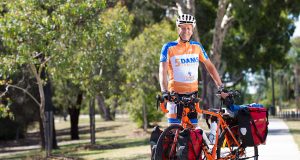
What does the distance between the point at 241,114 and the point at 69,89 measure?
73.3 feet

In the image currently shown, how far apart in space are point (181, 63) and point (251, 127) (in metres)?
1.29

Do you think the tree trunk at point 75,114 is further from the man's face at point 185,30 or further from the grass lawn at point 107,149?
the man's face at point 185,30

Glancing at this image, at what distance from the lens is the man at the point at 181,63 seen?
816cm

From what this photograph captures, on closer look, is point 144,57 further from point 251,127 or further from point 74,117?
point 251,127

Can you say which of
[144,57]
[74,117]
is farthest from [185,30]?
[74,117]

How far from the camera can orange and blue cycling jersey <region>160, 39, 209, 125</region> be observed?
26.8ft

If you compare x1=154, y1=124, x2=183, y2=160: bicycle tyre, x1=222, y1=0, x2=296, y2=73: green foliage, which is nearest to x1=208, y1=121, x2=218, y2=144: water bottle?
x1=154, y1=124, x2=183, y2=160: bicycle tyre

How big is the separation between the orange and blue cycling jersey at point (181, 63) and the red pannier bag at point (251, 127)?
0.78 m

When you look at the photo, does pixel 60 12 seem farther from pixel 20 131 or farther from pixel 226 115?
pixel 20 131

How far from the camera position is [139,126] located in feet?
128

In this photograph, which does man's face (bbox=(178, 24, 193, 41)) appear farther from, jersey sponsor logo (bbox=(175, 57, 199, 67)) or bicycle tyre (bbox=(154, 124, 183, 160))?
bicycle tyre (bbox=(154, 124, 183, 160))

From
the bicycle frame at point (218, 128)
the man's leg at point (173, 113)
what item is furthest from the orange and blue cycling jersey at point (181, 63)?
the bicycle frame at point (218, 128)

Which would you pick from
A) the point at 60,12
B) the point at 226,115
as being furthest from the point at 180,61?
the point at 60,12

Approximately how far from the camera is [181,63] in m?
8.22
